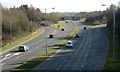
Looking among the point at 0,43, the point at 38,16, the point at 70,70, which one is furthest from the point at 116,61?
the point at 38,16

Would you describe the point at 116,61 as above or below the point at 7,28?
below

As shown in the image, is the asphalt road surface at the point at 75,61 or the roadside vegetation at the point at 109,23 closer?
the asphalt road surface at the point at 75,61

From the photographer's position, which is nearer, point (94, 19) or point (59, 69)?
point (59, 69)

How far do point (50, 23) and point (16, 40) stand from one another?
161 feet

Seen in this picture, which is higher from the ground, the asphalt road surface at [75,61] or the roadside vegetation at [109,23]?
the roadside vegetation at [109,23]

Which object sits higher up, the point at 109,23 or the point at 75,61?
the point at 109,23

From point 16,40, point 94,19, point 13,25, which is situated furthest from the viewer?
point 94,19

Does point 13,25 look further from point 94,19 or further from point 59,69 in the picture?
point 94,19

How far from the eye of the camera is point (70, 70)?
2614 centimetres

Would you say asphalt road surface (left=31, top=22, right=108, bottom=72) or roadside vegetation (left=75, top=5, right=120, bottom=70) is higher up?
roadside vegetation (left=75, top=5, right=120, bottom=70)

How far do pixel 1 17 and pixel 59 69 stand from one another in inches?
1279

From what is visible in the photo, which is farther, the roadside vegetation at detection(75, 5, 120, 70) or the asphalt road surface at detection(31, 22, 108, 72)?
the roadside vegetation at detection(75, 5, 120, 70)

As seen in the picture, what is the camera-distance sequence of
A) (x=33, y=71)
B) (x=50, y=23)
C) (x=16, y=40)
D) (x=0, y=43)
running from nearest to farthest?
(x=33, y=71) → (x=0, y=43) → (x=16, y=40) → (x=50, y=23)

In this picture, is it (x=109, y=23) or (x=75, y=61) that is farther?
(x=109, y=23)
